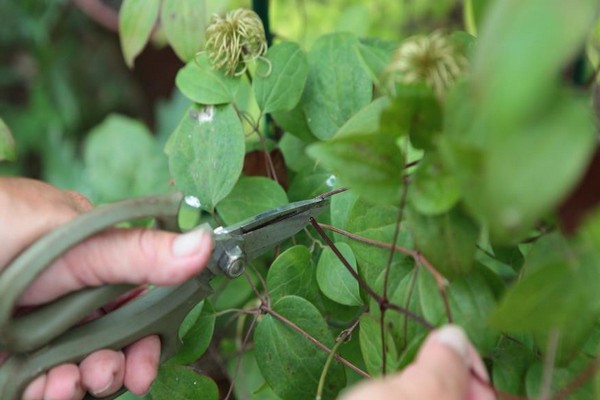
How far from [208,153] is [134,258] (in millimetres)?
152

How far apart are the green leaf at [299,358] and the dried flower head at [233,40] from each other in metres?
0.18

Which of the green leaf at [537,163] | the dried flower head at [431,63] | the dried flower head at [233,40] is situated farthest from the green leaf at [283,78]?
the green leaf at [537,163]

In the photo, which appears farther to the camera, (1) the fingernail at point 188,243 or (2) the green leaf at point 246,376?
(2) the green leaf at point 246,376

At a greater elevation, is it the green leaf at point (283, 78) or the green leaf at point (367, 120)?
the green leaf at point (367, 120)

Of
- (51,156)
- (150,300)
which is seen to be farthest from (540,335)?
(51,156)

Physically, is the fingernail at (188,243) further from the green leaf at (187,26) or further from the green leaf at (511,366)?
the green leaf at (187,26)

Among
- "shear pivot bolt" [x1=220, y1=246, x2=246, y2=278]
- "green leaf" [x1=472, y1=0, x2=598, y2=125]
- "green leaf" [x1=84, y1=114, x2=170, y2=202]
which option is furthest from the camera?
"green leaf" [x1=84, y1=114, x2=170, y2=202]

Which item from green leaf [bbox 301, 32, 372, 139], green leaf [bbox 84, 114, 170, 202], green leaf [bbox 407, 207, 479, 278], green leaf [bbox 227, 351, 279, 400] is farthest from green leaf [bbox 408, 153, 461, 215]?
green leaf [bbox 84, 114, 170, 202]

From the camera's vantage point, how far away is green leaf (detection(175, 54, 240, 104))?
54 cm

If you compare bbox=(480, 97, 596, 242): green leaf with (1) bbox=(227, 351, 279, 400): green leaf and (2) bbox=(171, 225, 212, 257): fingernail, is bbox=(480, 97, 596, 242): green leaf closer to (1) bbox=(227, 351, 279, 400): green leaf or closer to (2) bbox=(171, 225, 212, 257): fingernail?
(2) bbox=(171, 225, 212, 257): fingernail

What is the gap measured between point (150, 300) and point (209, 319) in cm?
9

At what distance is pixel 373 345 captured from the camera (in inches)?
16.8

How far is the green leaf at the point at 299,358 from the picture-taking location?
486 millimetres

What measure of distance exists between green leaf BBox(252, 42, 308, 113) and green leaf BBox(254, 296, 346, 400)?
0.50ft
